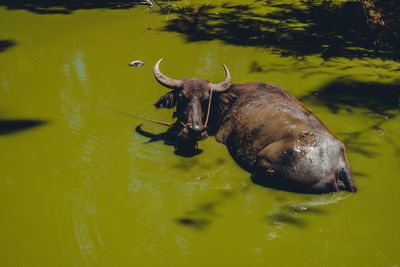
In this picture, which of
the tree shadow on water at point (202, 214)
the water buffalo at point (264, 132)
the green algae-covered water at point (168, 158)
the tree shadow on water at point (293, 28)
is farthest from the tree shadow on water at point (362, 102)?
the tree shadow on water at point (202, 214)

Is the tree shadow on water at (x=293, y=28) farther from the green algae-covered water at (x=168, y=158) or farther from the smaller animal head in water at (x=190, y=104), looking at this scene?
the smaller animal head in water at (x=190, y=104)

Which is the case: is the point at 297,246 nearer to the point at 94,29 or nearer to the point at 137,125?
the point at 137,125

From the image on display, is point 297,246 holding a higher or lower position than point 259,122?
lower

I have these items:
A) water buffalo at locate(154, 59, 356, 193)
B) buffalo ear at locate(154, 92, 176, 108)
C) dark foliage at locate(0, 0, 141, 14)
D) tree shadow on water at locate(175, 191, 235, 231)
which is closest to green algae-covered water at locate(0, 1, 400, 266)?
tree shadow on water at locate(175, 191, 235, 231)

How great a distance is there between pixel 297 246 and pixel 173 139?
2.31 m

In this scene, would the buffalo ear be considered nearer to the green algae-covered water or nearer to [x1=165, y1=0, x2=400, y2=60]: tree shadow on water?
the green algae-covered water

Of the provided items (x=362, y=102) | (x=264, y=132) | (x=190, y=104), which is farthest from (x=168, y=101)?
(x=362, y=102)

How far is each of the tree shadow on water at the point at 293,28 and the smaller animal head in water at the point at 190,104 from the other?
10.8 ft

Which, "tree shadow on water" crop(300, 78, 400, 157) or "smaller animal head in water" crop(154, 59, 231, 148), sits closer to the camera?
"smaller animal head in water" crop(154, 59, 231, 148)

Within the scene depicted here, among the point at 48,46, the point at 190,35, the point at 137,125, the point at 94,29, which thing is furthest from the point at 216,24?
the point at 137,125

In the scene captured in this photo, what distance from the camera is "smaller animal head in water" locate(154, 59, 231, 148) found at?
5645mm

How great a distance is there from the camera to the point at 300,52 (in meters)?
8.79

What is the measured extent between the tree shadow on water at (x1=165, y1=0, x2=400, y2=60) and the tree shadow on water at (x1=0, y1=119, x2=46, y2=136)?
4.03 metres

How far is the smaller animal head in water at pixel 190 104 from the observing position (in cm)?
564
